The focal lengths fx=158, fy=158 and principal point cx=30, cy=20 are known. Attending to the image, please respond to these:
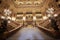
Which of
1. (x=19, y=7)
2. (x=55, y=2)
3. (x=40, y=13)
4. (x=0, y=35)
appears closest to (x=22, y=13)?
(x=19, y=7)

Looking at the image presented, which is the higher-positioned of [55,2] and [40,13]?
[55,2]

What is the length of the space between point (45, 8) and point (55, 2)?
1076 mm

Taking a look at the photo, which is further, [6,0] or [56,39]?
[6,0]

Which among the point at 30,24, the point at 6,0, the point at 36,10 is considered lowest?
the point at 30,24

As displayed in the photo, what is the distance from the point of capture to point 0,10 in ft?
47.6

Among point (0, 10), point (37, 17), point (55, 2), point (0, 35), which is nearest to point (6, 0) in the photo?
point (0, 10)

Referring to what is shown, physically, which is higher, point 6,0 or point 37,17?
point 6,0

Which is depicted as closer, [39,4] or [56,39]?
[56,39]

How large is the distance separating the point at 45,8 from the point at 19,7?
2.49 metres

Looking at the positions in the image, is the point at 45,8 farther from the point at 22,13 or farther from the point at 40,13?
the point at 22,13

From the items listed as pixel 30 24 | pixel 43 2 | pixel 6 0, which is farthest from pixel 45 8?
pixel 6 0

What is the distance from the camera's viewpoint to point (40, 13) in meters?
15.1

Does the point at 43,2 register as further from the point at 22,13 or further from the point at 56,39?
the point at 56,39

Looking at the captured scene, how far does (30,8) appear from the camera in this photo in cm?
1521
